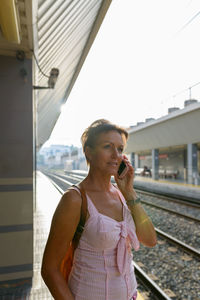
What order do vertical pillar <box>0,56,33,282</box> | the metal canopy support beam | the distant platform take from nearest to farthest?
vertical pillar <box>0,56,33,282</box> < the metal canopy support beam < the distant platform

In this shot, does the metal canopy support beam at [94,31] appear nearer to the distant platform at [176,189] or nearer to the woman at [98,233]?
the woman at [98,233]

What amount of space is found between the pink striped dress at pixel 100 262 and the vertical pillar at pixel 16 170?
92.9 inches

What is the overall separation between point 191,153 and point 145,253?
1556cm

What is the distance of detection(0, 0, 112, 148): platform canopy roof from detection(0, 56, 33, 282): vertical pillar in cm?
41

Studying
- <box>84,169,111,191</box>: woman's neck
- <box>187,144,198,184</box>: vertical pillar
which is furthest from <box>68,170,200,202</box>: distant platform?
<box>84,169,111,191</box>: woman's neck

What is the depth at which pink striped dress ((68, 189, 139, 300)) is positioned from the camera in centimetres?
141

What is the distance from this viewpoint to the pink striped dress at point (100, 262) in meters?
1.41

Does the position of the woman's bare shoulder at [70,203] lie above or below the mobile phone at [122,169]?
below

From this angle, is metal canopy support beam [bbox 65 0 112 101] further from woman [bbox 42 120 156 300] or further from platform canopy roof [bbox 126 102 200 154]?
platform canopy roof [bbox 126 102 200 154]

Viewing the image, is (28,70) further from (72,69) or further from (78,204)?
(72,69)

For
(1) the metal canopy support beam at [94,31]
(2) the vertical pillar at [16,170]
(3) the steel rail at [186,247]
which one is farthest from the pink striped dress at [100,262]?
(3) the steel rail at [186,247]

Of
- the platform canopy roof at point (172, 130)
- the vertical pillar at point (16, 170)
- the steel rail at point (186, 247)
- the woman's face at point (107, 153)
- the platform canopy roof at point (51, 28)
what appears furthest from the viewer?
the platform canopy roof at point (172, 130)

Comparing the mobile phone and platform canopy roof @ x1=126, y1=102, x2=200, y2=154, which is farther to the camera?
platform canopy roof @ x1=126, y1=102, x2=200, y2=154

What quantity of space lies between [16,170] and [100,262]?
2.57 m
